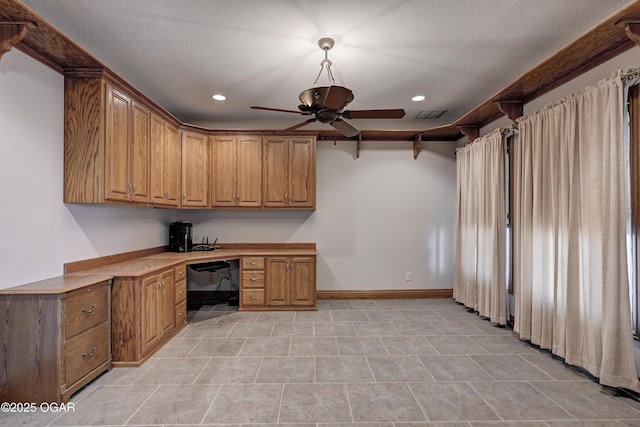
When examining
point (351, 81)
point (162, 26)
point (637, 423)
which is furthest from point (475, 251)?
point (162, 26)

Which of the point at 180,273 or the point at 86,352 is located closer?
the point at 86,352

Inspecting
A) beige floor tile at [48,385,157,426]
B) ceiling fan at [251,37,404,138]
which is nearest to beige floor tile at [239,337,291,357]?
beige floor tile at [48,385,157,426]

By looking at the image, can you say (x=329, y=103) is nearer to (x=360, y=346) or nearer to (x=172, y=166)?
(x=360, y=346)

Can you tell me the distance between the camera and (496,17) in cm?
229

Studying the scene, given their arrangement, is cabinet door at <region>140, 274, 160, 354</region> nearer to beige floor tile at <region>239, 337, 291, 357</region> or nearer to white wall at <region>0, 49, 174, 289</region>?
white wall at <region>0, 49, 174, 289</region>

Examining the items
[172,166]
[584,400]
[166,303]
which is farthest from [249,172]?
[584,400]

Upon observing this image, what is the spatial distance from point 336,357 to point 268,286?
1.69m

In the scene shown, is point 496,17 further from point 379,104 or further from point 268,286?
point 268,286

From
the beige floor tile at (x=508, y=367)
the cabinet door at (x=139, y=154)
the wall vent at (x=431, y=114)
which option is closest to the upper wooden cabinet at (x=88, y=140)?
the cabinet door at (x=139, y=154)

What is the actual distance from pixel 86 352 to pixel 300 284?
2469mm

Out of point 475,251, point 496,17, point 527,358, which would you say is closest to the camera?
point 496,17

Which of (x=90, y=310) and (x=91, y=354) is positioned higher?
(x=90, y=310)

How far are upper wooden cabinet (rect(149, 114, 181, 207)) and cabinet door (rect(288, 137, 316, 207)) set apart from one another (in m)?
1.60

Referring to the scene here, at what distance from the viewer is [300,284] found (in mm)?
4219
